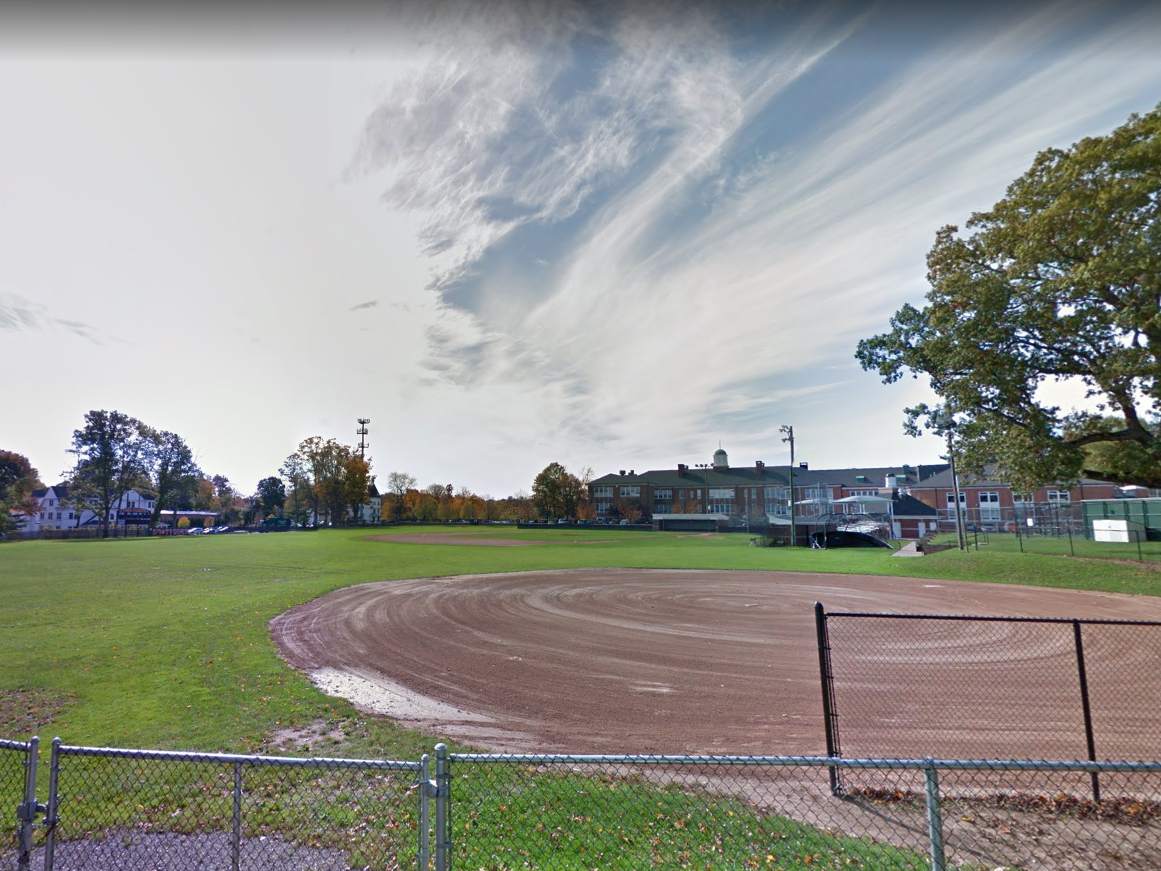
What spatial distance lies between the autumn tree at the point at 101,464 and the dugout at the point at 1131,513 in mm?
114429

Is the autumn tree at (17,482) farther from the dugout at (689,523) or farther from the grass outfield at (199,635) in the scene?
the dugout at (689,523)

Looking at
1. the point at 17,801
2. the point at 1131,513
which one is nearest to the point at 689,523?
the point at 1131,513

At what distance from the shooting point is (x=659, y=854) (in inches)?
190

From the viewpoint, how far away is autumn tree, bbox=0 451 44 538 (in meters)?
79.8

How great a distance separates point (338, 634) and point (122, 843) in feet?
32.1

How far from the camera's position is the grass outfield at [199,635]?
808 centimetres

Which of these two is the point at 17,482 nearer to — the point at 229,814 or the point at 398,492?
the point at 398,492

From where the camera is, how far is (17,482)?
8538 centimetres

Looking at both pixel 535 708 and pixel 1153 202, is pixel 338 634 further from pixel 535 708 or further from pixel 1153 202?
pixel 1153 202

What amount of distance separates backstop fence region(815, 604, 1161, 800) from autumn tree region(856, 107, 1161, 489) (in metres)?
11.5

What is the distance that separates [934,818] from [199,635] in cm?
1609

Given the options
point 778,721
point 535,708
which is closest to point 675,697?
point 778,721

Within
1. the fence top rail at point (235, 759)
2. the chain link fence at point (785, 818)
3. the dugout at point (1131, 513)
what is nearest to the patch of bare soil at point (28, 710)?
the fence top rail at point (235, 759)

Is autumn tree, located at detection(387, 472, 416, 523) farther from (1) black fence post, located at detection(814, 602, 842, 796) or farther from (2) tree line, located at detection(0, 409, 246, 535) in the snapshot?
(1) black fence post, located at detection(814, 602, 842, 796)
